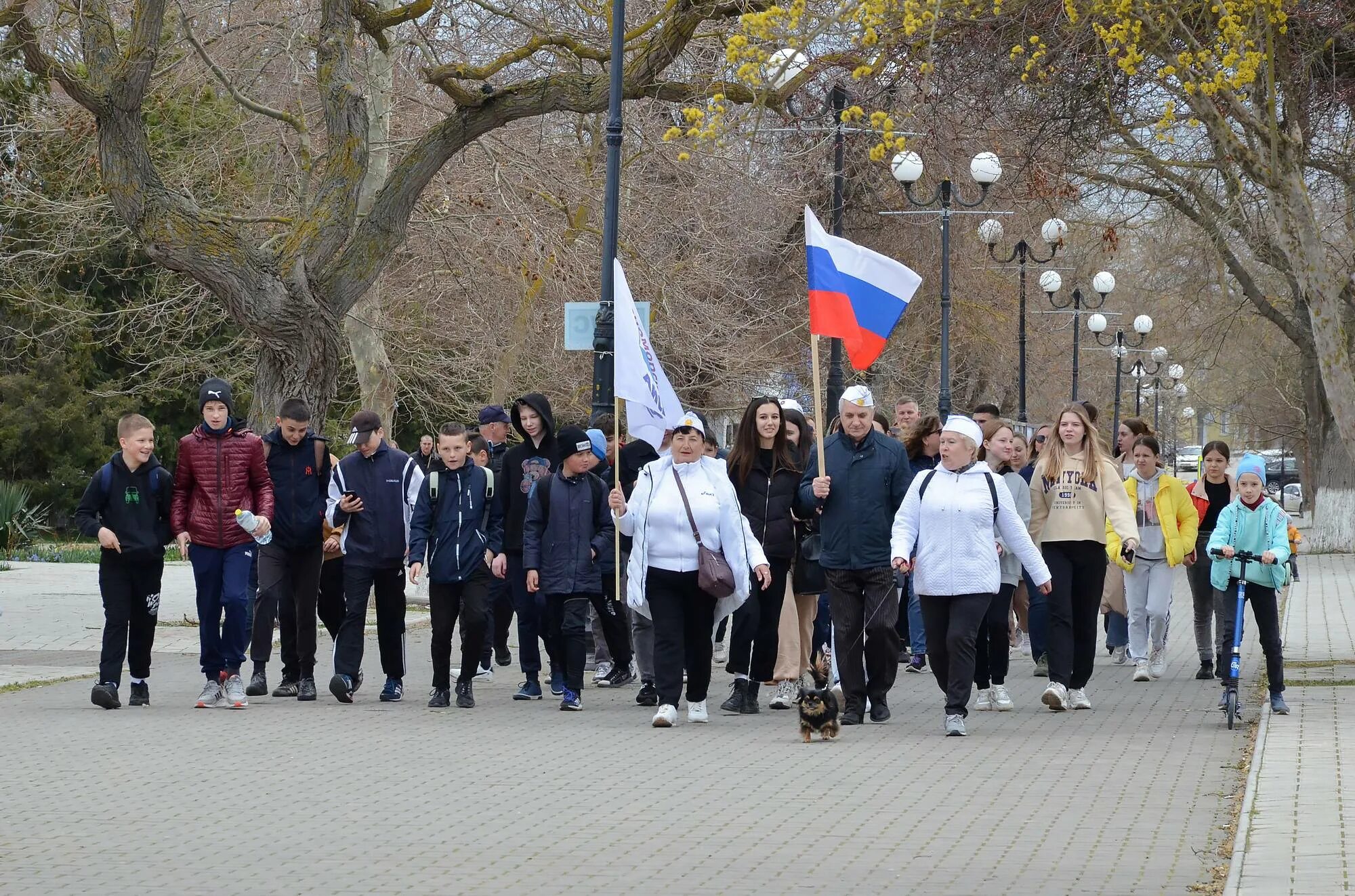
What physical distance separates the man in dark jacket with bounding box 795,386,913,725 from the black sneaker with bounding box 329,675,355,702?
3.28m

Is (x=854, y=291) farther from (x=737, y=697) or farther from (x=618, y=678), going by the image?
(x=618, y=678)

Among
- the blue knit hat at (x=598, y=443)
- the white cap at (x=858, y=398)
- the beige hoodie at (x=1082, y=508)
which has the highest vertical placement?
the white cap at (x=858, y=398)

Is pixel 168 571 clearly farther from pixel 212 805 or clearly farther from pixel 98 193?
pixel 212 805

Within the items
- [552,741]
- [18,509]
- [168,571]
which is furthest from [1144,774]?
[18,509]

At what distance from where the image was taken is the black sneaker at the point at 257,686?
1256 cm

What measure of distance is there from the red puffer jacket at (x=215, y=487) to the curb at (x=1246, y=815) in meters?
6.03

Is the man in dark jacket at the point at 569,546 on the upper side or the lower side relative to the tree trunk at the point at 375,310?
lower

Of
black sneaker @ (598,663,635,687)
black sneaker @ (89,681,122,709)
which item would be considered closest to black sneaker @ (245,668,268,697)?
black sneaker @ (89,681,122,709)

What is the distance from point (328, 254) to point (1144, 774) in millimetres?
10376

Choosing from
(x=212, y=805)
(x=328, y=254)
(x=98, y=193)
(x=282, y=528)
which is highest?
(x=98, y=193)

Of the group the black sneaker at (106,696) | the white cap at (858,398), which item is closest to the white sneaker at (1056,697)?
the white cap at (858,398)

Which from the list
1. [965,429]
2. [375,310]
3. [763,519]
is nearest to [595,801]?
[965,429]

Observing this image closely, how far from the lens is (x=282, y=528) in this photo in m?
12.3

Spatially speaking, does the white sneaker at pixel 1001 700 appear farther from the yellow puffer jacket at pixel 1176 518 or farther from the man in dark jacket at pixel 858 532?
the yellow puffer jacket at pixel 1176 518
